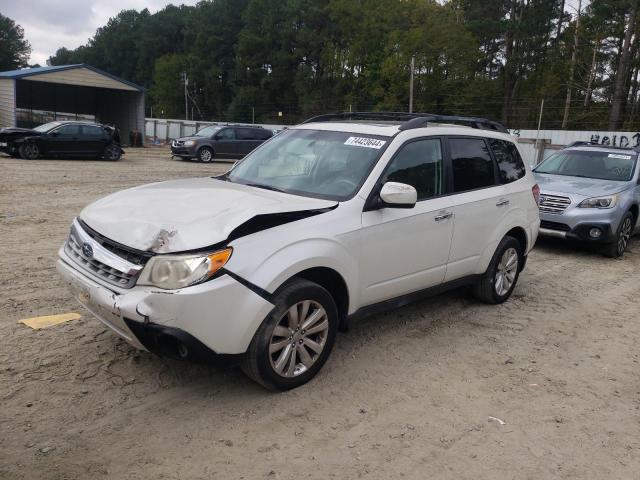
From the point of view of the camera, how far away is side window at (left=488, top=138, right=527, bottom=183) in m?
5.71

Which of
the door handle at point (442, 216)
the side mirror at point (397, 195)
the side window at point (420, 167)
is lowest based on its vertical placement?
the door handle at point (442, 216)

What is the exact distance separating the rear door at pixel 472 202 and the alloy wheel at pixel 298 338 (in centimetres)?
163

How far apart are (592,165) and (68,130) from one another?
18325 mm

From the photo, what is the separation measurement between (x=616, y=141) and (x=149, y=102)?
8559 centimetres

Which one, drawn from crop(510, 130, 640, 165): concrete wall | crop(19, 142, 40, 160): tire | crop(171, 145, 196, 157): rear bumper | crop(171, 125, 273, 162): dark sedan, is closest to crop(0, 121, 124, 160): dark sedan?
crop(19, 142, 40, 160): tire

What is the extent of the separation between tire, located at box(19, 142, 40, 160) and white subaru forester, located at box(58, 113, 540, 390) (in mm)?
17775

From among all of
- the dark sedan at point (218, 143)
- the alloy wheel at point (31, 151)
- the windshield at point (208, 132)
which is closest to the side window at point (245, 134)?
the dark sedan at point (218, 143)

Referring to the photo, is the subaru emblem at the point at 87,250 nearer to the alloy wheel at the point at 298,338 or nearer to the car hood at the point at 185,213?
the car hood at the point at 185,213

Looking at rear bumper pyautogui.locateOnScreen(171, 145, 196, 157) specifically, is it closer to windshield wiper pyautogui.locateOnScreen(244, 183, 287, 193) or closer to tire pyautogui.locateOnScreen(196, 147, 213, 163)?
tire pyautogui.locateOnScreen(196, 147, 213, 163)

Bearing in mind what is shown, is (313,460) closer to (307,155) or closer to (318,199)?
(318,199)

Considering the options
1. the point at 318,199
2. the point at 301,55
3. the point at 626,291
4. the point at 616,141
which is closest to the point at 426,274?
the point at 318,199

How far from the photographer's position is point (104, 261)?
11.6 feet

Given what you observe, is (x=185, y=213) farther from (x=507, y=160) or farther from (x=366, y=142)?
(x=507, y=160)

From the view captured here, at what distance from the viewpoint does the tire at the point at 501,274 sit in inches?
220
